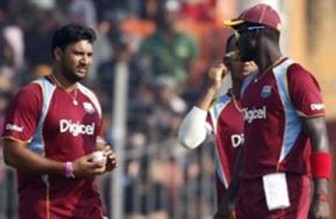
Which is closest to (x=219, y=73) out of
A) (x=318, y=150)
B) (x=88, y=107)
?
(x=88, y=107)

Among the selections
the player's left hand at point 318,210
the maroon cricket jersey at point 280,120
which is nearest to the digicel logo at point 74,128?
the maroon cricket jersey at point 280,120

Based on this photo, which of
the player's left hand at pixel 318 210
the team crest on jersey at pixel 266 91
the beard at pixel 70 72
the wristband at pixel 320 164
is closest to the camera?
the player's left hand at pixel 318 210

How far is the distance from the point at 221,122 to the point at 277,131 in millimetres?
1696

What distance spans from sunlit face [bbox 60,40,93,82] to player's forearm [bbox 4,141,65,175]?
0.68 meters

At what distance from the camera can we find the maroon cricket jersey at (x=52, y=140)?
1234cm

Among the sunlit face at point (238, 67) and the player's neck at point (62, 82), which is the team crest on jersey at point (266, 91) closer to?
the sunlit face at point (238, 67)

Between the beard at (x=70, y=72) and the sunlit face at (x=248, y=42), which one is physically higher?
the sunlit face at (x=248, y=42)

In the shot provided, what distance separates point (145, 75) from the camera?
20.8m

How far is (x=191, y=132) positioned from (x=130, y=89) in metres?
7.26

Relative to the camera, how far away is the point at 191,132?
1308 cm

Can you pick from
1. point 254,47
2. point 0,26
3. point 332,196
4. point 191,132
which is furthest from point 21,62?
point 254,47

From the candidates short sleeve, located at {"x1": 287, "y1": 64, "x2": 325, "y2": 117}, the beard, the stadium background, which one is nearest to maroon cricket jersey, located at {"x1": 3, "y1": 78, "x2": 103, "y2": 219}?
the beard

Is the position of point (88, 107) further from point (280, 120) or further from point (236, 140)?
point (280, 120)

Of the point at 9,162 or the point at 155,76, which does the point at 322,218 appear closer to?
the point at 9,162
